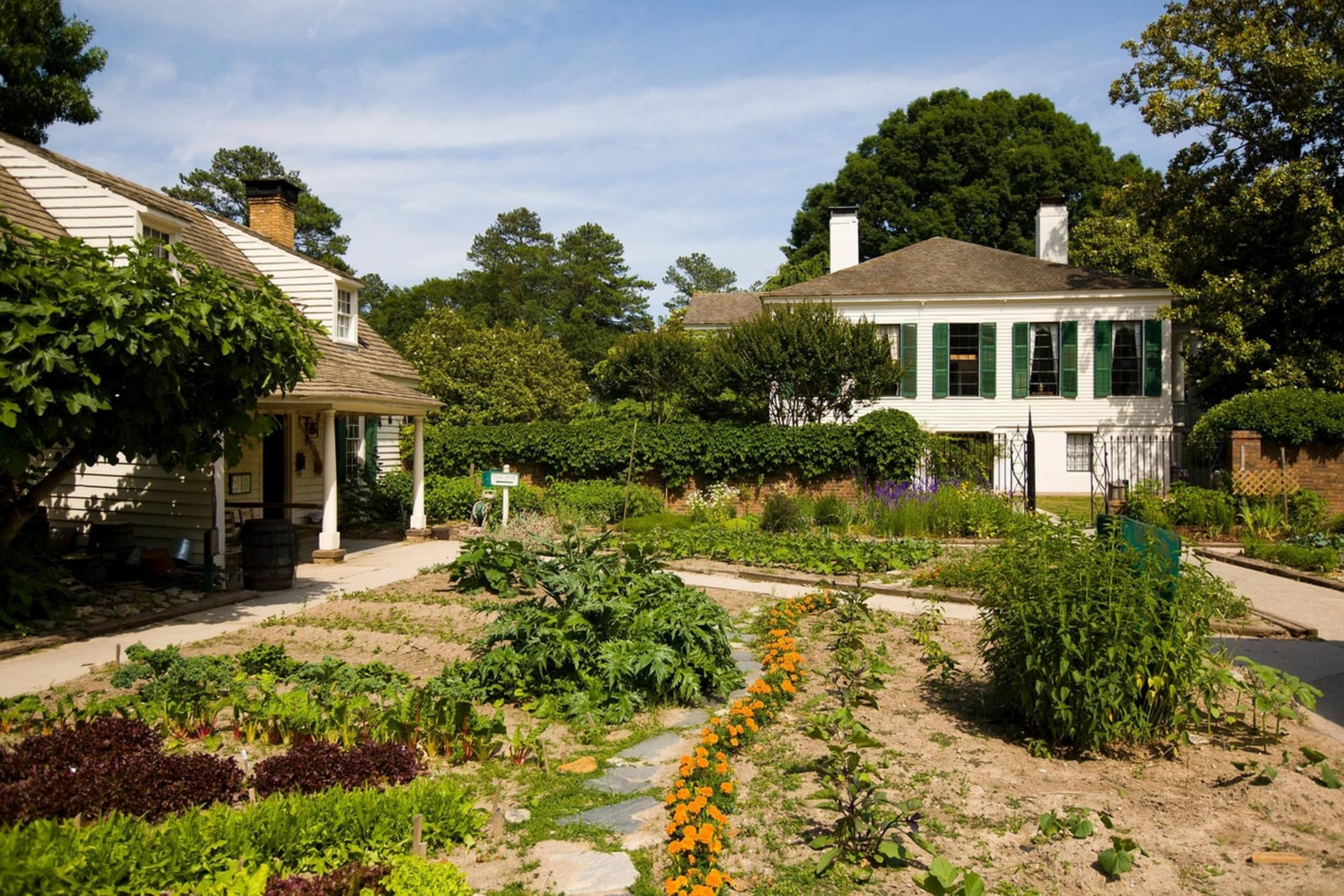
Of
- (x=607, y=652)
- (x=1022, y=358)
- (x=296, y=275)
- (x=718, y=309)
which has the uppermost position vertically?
(x=718, y=309)

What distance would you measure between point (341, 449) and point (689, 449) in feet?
24.0

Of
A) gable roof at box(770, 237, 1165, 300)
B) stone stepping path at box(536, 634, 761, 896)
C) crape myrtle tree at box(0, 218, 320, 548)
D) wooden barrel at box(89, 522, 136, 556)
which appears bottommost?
stone stepping path at box(536, 634, 761, 896)

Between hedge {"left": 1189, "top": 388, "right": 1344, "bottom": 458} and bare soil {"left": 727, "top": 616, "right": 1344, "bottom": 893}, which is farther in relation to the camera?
hedge {"left": 1189, "top": 388, "right": 1344, "bottom": 458}

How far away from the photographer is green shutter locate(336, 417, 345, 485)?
17766mm

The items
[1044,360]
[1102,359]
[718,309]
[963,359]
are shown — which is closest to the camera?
[1102,359]

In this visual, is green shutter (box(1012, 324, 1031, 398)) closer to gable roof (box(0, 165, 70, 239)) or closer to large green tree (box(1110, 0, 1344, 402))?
large green tree (box(1110, 0, 1344, 402))

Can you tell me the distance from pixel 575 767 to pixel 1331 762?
409cm

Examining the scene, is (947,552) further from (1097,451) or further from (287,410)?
(1097,451)

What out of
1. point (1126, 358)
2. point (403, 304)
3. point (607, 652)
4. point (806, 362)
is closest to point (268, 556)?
point (607, 652)

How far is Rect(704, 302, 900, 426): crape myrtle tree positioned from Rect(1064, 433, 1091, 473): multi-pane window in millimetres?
6321

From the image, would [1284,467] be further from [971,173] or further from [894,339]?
[971,173]

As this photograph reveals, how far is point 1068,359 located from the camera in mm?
24281

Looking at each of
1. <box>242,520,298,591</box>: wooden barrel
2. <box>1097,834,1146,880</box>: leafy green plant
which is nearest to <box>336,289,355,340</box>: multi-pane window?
<box>242,520,298,591</box>: wooden barrel

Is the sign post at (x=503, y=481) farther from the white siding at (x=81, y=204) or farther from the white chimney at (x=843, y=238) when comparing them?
the white chimney at (x=843, y=238)
